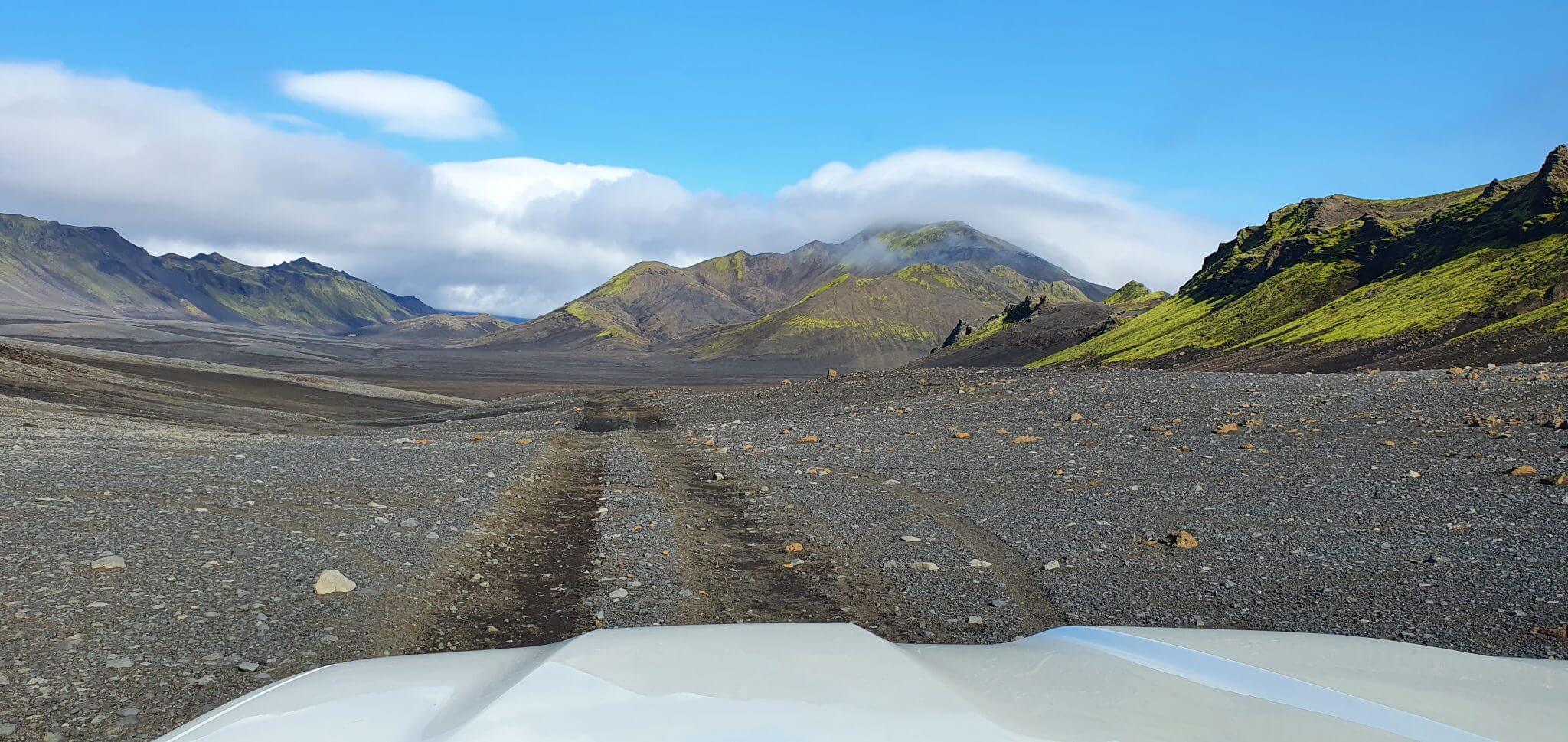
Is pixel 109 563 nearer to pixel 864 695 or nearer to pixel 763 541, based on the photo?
pixel 763 541

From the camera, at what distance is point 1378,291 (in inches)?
4112

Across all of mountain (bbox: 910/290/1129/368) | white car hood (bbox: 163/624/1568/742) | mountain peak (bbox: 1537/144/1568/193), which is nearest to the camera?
white car hood (bbox: 163/624/1568/742)

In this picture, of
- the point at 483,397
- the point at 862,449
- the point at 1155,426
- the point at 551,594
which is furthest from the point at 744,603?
the point at 483,397

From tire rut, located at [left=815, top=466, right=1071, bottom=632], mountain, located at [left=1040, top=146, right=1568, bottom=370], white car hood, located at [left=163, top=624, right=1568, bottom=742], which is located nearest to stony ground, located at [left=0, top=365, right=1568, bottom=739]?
tire rut, located at [left=815, top=466, right=1071, bottom=632]

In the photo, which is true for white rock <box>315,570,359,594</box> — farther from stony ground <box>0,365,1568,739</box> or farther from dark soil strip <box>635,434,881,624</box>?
dark soil strip <box>635,434,881,624</box>

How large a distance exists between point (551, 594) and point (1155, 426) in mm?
17283

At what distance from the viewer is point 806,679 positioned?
104 inches

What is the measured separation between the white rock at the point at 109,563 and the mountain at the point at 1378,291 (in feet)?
253

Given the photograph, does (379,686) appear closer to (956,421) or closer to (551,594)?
(551,594)

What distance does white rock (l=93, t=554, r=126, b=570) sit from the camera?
8.12 meters

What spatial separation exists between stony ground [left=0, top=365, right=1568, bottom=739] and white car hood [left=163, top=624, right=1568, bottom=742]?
3495 mm

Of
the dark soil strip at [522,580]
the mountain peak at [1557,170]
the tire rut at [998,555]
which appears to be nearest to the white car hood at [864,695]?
the dark soil strip at [522,580]

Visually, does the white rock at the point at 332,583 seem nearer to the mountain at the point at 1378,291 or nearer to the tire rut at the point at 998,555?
the tire rut at the point at 998,555

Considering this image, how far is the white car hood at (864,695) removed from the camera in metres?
2.38
